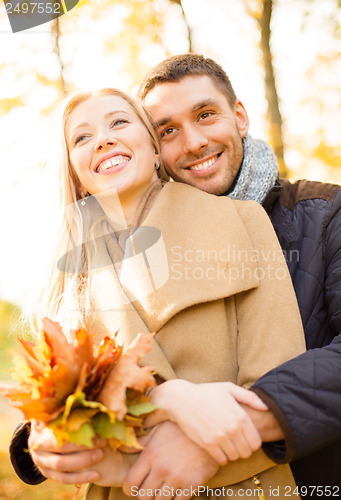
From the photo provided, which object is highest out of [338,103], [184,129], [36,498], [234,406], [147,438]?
[184,129]

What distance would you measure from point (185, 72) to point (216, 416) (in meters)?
1.94

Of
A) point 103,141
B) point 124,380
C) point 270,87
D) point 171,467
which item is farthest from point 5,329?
point 124,380

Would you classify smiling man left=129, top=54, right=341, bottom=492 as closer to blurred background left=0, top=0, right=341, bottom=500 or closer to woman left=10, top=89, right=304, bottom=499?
woman left=10, top=89, right=304, bottom=499

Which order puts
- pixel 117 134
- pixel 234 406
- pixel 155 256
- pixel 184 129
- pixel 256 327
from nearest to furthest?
pixel 234 406 < pixel 256 327 < pixel 155 256 < pixel 117 134 < pixel 184 129

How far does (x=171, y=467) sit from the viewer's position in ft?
4.78

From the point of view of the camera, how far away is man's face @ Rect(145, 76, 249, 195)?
2.45 metres

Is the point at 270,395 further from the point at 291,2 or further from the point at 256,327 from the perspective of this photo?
the point at 291,2

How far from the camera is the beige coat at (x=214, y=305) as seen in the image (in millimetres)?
1646

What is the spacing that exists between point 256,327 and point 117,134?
3.77 feet

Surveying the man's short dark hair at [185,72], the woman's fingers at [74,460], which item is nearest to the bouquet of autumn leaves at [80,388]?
the woman's fingers at [74,460]

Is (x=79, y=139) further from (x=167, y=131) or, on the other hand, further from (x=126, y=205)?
(x=167, y=131)

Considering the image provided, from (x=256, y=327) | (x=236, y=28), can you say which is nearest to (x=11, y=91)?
(x=236, y=28)

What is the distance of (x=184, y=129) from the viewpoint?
248 centimetres

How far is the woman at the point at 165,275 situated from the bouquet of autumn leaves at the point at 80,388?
0.15m
